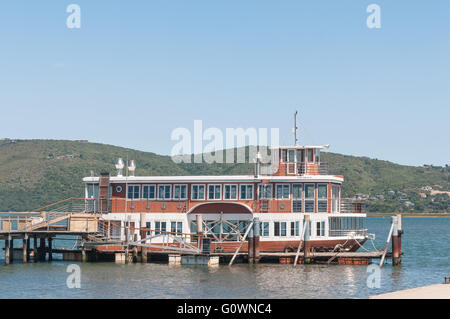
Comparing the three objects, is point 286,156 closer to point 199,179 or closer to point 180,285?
point 199,179

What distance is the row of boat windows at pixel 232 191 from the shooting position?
179 ft

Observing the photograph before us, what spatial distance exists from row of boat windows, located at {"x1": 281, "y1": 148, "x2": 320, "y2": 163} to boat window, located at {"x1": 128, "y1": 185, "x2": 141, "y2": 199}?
1206 centimetres

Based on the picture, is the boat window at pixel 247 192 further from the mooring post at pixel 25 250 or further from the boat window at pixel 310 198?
the mooring post at pixel 25 250

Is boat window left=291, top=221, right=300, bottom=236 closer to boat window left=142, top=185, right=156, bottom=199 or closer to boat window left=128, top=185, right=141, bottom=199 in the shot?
boat window left=142, top=185, right=156, bottom=199

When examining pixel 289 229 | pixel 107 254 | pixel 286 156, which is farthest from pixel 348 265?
pixel 107 254

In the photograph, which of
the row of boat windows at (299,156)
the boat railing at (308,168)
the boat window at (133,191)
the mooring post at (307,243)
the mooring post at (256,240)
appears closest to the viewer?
the mooring post at (307,243)

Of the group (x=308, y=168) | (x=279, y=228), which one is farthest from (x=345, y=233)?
(x=308, y=168)

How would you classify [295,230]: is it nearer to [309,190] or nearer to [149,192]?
[309,190]

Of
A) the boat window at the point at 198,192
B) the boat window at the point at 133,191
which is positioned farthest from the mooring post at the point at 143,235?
the boat window at the point at 198,192

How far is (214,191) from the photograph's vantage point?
184 ft

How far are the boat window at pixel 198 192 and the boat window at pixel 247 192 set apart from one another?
3.23 metres

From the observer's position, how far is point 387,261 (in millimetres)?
58625
